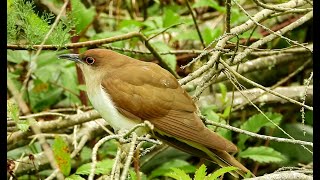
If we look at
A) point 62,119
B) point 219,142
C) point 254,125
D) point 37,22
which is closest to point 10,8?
point 37,22

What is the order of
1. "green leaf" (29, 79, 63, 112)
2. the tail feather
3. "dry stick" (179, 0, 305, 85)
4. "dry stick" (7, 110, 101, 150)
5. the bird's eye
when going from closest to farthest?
the tail feather, "dry stick" (179, 0, 305, 85), the bird's eye, "dry stick" (7, 110, 101, 150), "green leaf" (29, 79, 63, 112)

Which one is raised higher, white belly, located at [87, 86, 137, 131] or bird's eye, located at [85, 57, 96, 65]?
bird's eye, located at [85, 57, 96, 65]

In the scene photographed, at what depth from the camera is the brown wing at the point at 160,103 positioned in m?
3.11

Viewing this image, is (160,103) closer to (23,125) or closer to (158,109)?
(158,109)

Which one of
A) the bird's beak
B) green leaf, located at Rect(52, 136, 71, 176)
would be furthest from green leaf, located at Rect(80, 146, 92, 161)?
green leaf, located at Rect(52, 136, 71, 176)

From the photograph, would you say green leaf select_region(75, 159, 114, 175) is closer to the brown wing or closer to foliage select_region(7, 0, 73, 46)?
the brown wing

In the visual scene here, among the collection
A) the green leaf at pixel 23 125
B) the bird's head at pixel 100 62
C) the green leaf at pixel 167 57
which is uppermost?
the bird's head at pixel 100 62

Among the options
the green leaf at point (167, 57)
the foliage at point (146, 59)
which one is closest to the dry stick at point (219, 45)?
the foliage at point (146, 59)

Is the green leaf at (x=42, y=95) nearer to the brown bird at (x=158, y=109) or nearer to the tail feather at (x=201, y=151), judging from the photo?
the brown bird at (x=158, y=109)

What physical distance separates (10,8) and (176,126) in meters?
1.01

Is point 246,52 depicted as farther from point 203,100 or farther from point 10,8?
point 10,8

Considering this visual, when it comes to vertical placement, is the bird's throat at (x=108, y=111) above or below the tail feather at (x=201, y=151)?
above

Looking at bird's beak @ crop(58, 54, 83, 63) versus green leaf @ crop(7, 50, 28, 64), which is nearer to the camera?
bird's beak @ crop(58, 54, 83, 63)

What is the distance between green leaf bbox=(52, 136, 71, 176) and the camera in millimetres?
3066
